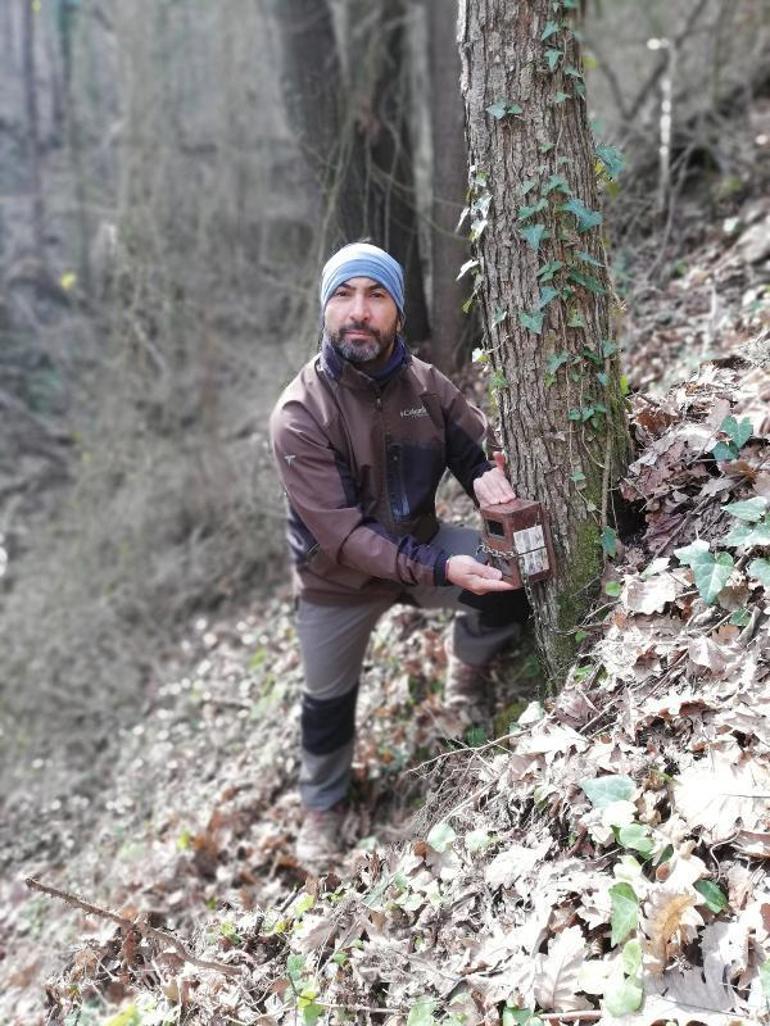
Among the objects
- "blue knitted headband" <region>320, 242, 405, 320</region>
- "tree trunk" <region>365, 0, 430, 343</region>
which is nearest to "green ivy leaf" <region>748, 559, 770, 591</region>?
"blue knitted headband" <region>320, 242, 405, 320</region>

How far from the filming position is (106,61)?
1428 cm

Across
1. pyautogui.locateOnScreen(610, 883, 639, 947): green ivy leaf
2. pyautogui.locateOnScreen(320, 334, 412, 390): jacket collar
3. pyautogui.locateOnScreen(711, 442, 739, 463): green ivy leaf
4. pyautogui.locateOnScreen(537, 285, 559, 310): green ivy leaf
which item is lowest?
pyautogui.locateOnScreen(610, 883, 639, 947): green ivy leaf

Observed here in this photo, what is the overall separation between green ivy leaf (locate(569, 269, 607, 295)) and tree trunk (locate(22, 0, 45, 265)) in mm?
11924

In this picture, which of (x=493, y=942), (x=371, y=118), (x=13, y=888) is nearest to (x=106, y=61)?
(x=371, y=118)

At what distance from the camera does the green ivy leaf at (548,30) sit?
9.91 feet

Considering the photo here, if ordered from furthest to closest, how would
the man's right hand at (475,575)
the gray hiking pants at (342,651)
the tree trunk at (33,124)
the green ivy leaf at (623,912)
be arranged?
1. the tree trunk at (33,124)
2. the gray hiking pants at (342,651)
3. the man's right hand at (475,575)
4. the green ivy leaf at (623,912)

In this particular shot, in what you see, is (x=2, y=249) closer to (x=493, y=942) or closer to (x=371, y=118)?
(x=371, y=118)

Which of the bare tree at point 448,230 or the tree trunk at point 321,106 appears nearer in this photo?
the bare tree at point 448,230

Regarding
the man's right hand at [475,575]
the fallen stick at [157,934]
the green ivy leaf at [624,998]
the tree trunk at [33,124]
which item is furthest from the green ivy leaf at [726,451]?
the tree trunk at [33,124]

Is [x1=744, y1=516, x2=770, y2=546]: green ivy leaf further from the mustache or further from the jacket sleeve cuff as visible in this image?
the mustache

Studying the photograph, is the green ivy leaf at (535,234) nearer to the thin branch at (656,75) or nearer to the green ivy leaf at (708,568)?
the green ivy leaf at (708,568)

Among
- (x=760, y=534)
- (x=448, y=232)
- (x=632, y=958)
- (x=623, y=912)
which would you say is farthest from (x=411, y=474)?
(x=632, y=958)

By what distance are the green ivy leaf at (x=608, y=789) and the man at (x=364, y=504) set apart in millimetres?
892

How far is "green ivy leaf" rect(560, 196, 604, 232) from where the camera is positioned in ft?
10.2
